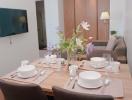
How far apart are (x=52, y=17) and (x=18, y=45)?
247 cm

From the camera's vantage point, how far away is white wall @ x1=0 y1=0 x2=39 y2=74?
3.13 meters

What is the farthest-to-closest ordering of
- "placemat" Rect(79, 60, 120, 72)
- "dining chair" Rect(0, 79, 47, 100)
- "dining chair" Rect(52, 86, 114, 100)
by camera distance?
"placemat" Rect(79, 60, 120, 72), "dining chair" Rect(0, 79, 47, 100), "dining chair" Rect(52, 86, 114, 100)

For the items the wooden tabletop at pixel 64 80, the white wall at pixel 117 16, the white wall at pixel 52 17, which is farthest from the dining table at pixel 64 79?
the white wall at pixel 117 16

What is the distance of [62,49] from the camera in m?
1.94

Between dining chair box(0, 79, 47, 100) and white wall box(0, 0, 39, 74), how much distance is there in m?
1.82

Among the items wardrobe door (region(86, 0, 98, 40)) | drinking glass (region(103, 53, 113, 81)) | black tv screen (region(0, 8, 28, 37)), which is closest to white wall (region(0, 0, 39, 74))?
black tv screen (region(0, 8, 28, 37))

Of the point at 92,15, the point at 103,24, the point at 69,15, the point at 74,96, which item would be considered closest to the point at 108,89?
the point at 74,96

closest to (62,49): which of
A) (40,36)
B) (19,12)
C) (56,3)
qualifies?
(19,12)

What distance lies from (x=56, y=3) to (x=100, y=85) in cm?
459

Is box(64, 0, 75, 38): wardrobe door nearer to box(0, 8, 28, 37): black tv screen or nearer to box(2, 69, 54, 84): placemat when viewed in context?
box(0, 8, 28, 37): black tv screen

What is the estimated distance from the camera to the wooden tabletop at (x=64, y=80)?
1.41 meters

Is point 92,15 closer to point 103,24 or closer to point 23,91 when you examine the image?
point 103,24

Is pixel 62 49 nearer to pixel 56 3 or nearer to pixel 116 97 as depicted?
pixel 116 97

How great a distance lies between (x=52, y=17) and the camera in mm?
5738
